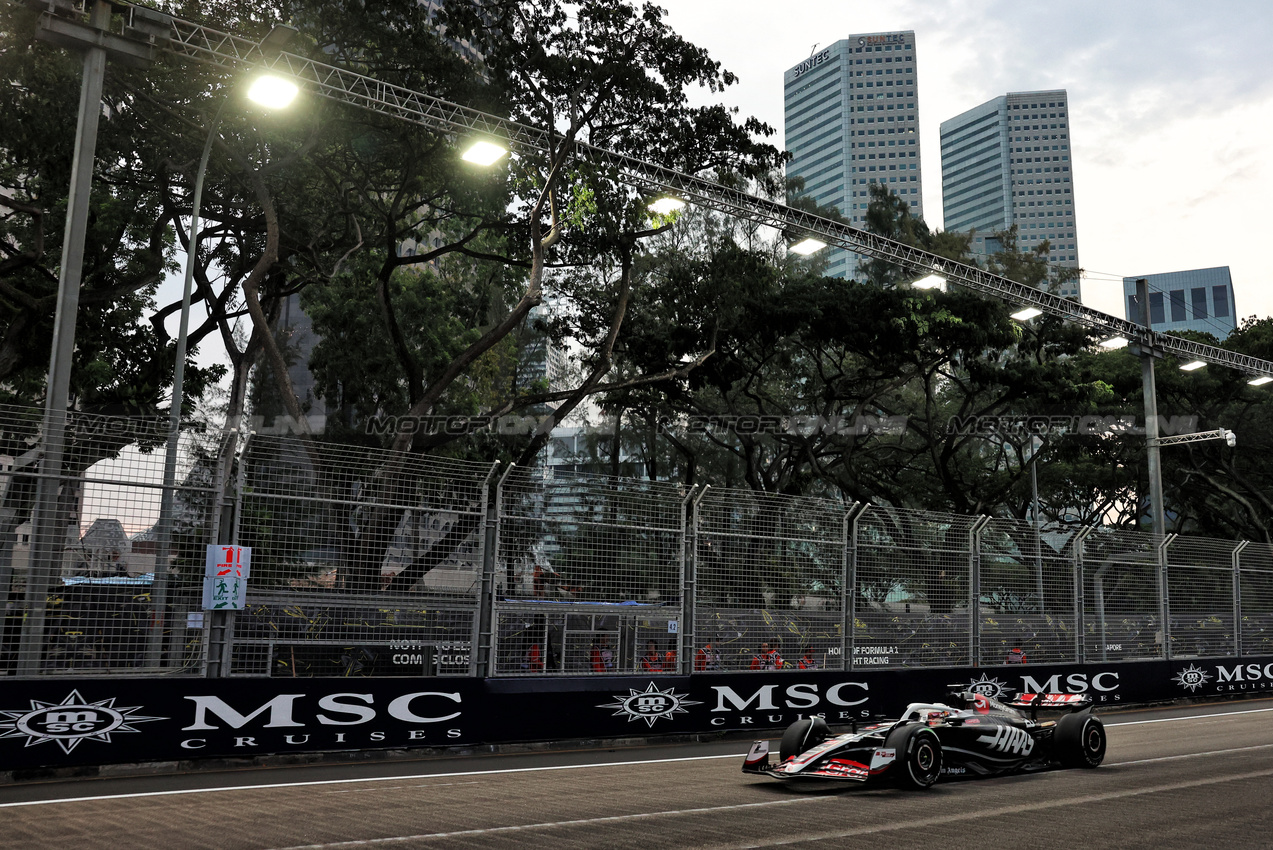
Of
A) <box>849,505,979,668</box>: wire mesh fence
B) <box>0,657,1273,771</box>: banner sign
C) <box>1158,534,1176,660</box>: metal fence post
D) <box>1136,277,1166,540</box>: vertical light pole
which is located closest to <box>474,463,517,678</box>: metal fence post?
<box>0,657,1273,771</box>: banner sign

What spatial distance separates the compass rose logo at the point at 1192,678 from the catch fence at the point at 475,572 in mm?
3045

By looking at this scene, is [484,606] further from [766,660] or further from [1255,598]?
[1255,598]

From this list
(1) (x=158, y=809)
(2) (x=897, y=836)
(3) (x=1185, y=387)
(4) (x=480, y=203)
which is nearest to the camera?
(2) (x=897, y=836)

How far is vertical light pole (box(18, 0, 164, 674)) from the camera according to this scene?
9.23 m

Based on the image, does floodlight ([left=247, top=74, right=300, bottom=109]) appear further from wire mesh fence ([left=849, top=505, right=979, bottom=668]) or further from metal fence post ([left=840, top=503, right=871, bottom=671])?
wire mesh fence ([left=849, top=505, right=979, bottom=668])

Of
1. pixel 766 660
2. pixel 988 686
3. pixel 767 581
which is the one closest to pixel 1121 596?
pixel 988 686

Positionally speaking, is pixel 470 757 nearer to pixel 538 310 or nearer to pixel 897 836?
pixel 897 836

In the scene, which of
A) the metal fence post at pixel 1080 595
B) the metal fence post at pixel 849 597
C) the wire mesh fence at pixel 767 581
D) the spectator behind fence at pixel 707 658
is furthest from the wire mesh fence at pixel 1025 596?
the spectator behind fence at pixel 707 658

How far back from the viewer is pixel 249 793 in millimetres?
8523

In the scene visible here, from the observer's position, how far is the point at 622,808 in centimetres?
794

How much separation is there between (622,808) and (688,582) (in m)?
5.84

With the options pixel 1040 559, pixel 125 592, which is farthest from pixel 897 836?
pixel 1040 559

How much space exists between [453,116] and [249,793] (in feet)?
48.4

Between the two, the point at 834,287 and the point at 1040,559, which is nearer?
the point at 1040,559
